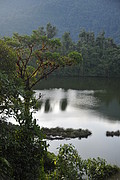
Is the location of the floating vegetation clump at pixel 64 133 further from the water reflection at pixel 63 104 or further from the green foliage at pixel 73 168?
the water reflection at pixel 63 104

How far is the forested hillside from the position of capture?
163m

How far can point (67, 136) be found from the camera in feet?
45.4

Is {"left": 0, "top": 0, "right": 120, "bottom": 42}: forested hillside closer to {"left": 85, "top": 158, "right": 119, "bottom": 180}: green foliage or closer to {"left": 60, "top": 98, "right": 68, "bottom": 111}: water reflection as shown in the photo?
{"left": 60, "top": 98, "right": 68, "bottom": 111}: water reflection

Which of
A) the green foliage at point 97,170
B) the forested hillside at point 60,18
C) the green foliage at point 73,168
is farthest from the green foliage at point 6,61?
the forested hillside at point 60,18

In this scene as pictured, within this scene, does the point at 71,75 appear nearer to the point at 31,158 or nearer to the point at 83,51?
the point at 83,51

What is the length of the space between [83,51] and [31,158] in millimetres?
55404

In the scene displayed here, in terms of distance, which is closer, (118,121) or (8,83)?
(8,83)

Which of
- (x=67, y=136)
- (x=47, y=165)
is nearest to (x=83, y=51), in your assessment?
(x=67, y=136)

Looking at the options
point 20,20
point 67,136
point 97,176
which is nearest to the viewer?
point 97,176

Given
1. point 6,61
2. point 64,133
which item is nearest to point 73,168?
point 6,61

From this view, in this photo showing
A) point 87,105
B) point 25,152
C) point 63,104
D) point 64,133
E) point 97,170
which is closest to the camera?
point 25,152

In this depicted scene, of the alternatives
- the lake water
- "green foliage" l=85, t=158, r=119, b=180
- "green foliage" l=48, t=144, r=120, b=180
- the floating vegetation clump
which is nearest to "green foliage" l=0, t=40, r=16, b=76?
"green foliage" l=48, t=144, r=120, b=180

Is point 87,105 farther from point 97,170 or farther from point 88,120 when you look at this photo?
point 97,170

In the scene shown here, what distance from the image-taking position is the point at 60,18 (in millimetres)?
185625
